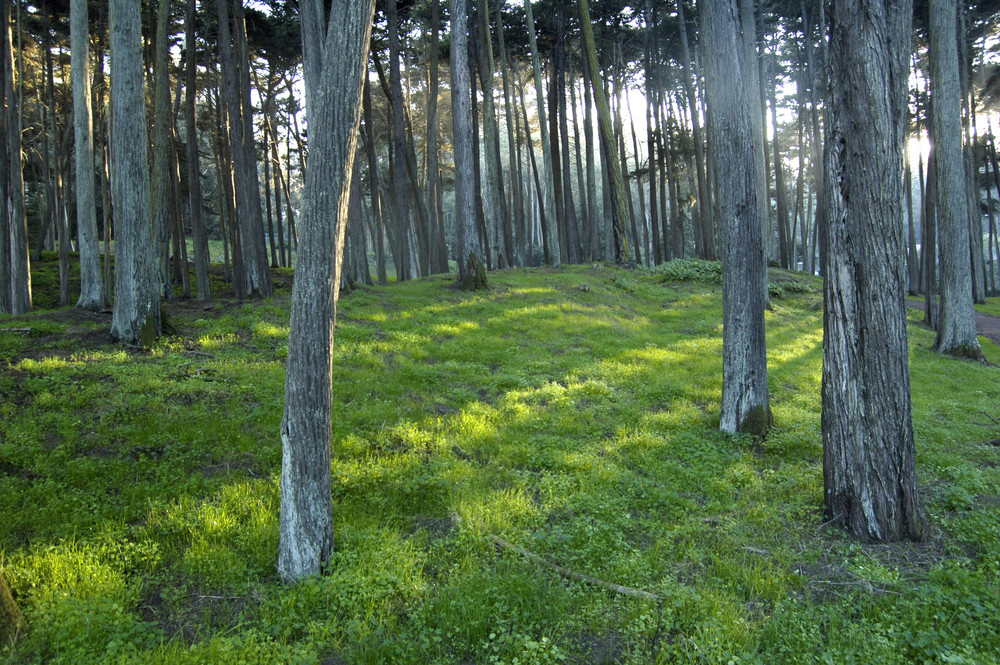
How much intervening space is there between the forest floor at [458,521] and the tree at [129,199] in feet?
1.96

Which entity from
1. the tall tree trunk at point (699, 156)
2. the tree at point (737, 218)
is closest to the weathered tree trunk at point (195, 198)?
the tree at point (737, 218)

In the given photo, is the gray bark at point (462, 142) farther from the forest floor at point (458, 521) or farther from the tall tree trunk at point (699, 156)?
the tall tree trunk at point (699, 156)

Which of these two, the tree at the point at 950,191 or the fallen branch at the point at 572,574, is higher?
the tree at the point at 950,191

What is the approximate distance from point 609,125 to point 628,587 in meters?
16.9

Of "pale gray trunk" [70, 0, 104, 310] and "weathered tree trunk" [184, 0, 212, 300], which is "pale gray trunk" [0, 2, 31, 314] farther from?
"weathered tree trunk" [184, 0, 212, 300]

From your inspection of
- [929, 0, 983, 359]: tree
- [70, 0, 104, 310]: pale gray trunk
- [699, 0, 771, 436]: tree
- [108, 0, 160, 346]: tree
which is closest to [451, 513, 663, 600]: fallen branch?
[699, 0, 771, 436]: tree

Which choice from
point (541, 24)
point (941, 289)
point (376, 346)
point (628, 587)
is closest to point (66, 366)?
point (376, 346)

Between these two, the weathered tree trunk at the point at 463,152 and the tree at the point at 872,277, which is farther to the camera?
the weathered tree trunk at the point at 463,152

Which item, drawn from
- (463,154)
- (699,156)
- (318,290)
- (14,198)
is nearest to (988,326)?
(699,156)

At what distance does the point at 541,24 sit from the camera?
25.6 meters

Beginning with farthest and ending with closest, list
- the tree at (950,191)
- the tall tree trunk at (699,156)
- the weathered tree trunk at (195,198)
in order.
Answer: the tall tree trunk at (699,156) → the weathered tree trunk at (195,198) → the tree at (950,191)

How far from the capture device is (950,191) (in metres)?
13.9

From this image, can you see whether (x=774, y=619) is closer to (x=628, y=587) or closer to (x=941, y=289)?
Answer: (x=628, y=587)

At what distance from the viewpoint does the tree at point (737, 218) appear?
7016mm
